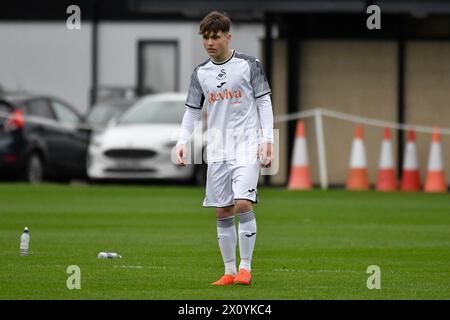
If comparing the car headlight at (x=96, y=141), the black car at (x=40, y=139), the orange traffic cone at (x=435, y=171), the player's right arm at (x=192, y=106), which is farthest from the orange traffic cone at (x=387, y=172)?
the player's right arm at (x=192, y=106)

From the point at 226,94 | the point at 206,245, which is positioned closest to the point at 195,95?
the point at 226,94

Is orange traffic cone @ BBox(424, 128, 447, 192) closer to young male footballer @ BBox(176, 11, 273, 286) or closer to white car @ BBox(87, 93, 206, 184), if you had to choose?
white car @ BBox(87, 93, 206, 184)

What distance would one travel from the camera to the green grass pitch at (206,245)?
10445 millimetres

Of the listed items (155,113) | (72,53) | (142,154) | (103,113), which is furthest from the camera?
(72,53)

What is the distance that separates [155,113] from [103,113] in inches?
176

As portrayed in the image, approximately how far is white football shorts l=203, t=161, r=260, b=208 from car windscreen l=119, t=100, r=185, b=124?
46.7 feet

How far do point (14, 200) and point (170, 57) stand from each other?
2251 centimetres

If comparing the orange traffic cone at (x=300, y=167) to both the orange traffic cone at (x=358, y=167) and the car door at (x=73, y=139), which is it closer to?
the orange traffic cone at (x=358, y=167)

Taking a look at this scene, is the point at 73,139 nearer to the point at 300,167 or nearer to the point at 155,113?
the point at 155,113

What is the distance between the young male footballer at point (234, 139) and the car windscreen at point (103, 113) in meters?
18.3

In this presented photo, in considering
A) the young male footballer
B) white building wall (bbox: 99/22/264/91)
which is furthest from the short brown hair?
white building wall (bbox: 99/22/264/91)

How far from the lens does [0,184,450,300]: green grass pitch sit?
34.3 feet

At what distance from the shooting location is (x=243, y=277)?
10.7 meters
